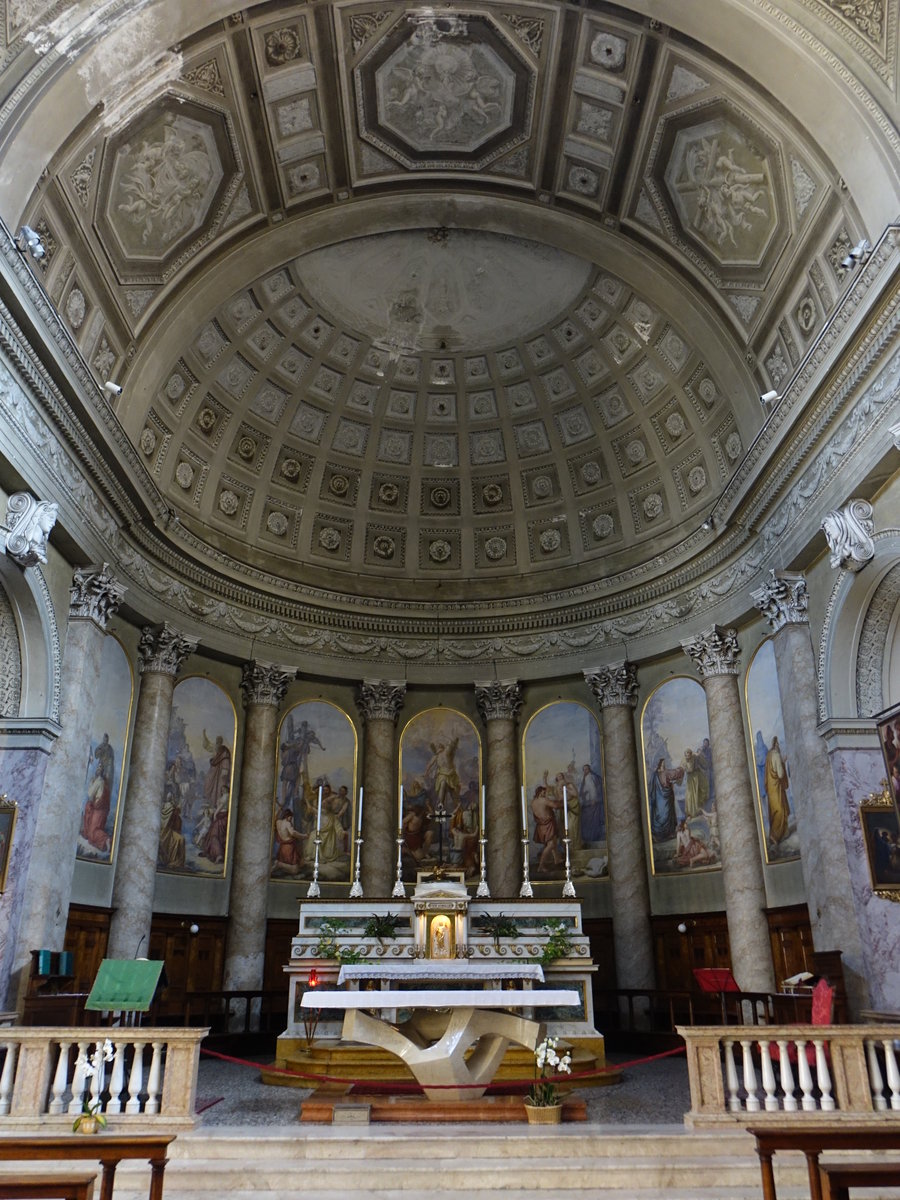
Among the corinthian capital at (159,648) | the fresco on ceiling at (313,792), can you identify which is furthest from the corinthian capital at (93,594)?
the fresco on ceiling at (313,792)

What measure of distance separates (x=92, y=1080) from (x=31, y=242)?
35.9ft

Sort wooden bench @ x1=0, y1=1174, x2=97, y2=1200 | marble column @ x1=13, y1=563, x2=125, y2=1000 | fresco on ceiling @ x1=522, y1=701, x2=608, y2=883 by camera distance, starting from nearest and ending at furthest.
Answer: wooden bench @ x1=0, y1=1174, x2=97, y2=1200, marble column @ x1=13, y1=563, x2=125, y2=1000, fresco on ceiling @ x1=522, y1=701, x2=608, y2=883

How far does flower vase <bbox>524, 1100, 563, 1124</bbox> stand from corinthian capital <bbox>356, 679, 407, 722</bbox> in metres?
13.1

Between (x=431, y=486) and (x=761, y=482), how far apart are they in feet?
31.4

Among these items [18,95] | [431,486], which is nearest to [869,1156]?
[18,95]

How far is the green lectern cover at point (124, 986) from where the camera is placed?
11656mm

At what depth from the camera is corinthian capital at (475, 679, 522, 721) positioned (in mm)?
22641

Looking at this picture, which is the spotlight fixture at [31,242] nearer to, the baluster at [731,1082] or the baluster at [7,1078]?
the baluster at [7,1078]

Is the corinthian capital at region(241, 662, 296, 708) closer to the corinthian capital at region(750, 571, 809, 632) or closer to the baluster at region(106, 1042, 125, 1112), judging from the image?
the corinthian capital at region(750, 571, 809, 632)

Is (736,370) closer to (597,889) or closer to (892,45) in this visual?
(892,45)

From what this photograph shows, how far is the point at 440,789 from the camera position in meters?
22.6

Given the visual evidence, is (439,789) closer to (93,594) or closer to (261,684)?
(261,684)

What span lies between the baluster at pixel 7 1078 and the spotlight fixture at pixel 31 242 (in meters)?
10.4

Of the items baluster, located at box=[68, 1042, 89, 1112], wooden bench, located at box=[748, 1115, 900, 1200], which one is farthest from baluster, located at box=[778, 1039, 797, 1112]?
baluster, located at box=[68, 1042, 89, 1112]
